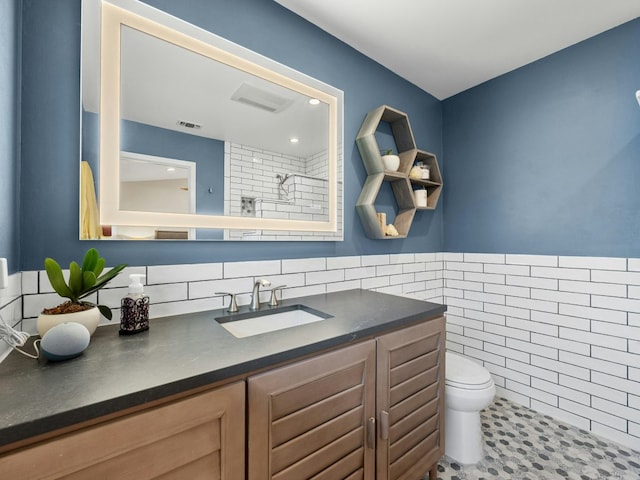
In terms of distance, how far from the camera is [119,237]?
1.19m

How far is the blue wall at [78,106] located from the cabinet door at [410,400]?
75 cm

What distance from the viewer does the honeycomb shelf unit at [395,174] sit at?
1.96 m

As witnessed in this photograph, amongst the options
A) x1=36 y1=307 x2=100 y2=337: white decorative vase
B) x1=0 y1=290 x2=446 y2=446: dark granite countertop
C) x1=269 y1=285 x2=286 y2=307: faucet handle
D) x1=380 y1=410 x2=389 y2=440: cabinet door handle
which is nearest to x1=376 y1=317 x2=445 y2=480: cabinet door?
x1=380 y1=410 x2=389 y2=440: cabinet door handle

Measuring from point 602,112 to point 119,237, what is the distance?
280cm

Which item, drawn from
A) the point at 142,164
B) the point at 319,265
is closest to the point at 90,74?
the point at 142,164

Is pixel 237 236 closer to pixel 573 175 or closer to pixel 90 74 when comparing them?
pixel 90 74

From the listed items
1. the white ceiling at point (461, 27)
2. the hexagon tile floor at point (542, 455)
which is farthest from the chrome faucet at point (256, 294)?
the white ceiling at point (461, 27)

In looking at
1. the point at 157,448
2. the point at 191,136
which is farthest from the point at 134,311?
the point at 191,136

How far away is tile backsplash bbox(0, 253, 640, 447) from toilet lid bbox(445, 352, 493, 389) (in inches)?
25.7

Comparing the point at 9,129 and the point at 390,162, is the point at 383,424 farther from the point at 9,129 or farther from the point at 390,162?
the point at 9,129

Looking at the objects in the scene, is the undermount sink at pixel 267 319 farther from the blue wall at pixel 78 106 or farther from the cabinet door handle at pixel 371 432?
the cabinet door handle at pixel 371 432

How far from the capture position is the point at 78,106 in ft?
3.70

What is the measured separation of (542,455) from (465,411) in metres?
0.54

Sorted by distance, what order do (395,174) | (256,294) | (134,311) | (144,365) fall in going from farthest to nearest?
1. (395,174)
2. (256,294)
3. (134,311)
4. (144,365)
